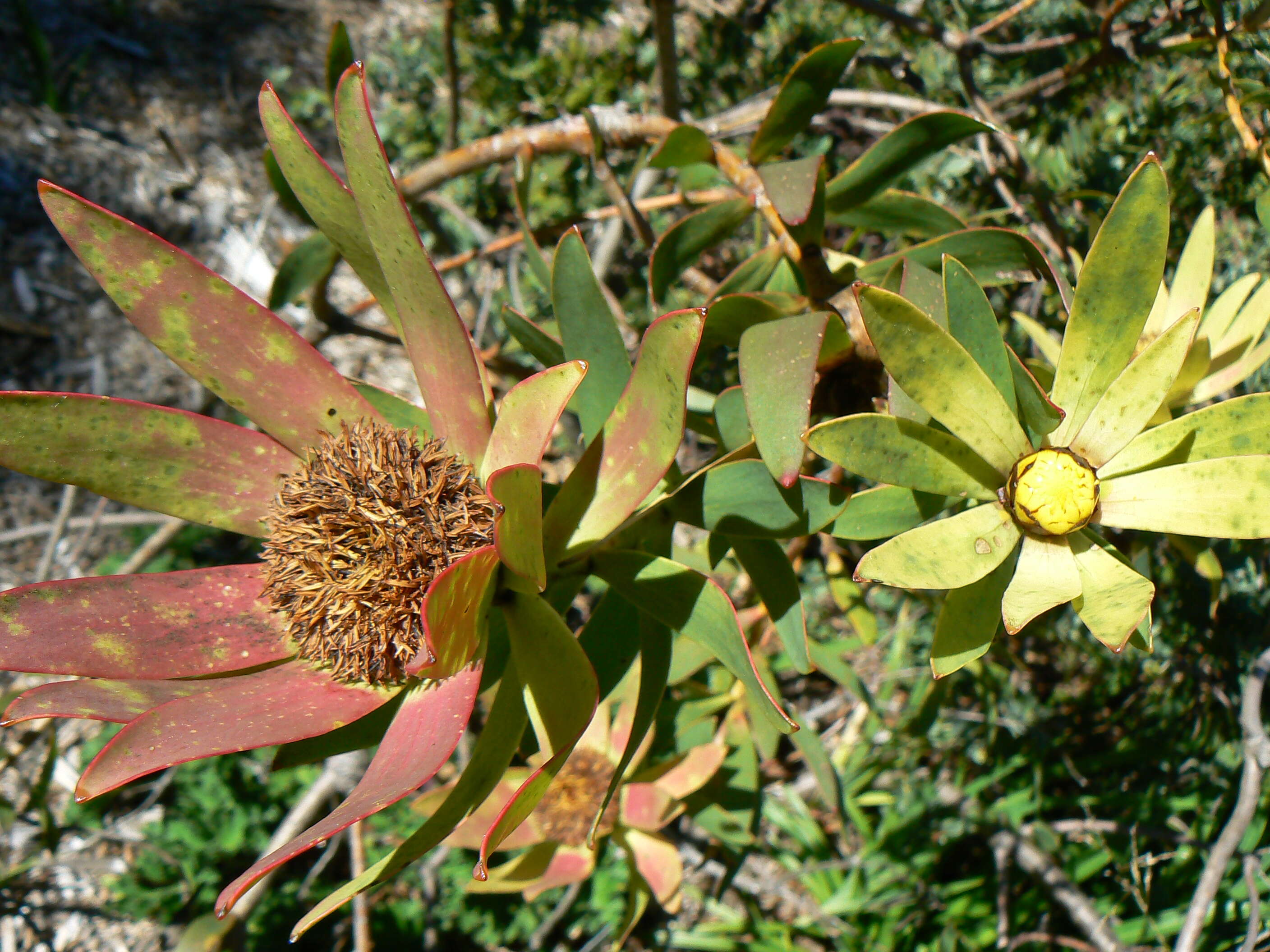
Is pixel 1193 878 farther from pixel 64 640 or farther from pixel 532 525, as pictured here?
pixel 64 640

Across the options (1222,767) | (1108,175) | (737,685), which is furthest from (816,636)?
(1108,175)

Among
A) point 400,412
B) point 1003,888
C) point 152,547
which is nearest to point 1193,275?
point 400,412

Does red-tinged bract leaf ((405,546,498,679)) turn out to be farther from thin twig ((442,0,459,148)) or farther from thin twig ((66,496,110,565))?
thin twig ((442,0,459,148))

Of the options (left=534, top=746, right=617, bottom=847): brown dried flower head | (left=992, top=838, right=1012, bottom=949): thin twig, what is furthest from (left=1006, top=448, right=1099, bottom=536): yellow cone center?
(left=992, top=838, right=1012, bottom=949): thin twig

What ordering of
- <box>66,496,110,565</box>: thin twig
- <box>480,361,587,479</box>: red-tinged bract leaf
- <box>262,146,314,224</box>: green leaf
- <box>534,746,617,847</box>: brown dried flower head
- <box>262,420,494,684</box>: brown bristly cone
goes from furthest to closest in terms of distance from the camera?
<box>66,496,110,565</box>: thin twig < <box>534,746,617,847</box>: brown dried flower head < <box>262,146,314,224</box>: green leaf < <box>262,420,494,684</box>: brown bristly cone < <box>480,361,587,479</box>: red-tinged bract leaf

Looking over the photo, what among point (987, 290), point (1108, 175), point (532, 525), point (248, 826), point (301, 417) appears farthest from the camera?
point (248, 826)
